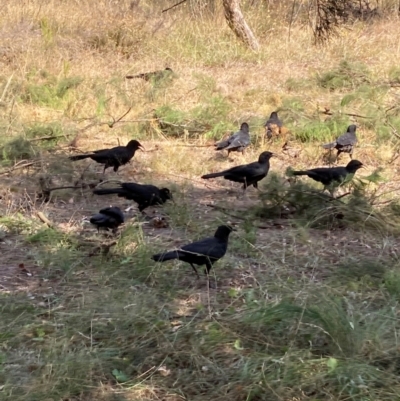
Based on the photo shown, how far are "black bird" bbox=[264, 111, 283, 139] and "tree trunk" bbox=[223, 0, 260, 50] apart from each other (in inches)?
198

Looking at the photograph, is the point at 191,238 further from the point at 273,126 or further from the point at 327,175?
the point at 273,126

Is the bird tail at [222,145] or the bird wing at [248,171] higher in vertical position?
the bird wing at [248,171]

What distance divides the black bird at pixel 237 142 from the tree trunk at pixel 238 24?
5.59 meters

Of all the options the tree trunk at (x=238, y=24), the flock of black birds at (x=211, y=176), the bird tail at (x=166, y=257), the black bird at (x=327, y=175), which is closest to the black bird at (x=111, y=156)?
the flock of black birds at (x=211, y=176)

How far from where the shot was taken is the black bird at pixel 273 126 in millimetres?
7996

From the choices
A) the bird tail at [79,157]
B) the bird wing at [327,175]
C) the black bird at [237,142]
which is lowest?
the black bird at [237,142]

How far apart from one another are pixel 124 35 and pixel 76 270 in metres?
8.51

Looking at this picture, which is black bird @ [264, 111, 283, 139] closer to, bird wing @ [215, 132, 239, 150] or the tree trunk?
bird wing @ [215, 132, 239, 150]

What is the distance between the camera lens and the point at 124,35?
12.3 meters

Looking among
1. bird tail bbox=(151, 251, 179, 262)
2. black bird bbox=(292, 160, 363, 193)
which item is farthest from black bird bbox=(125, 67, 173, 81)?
bird tail bbox=(151, 251, 179, 262)

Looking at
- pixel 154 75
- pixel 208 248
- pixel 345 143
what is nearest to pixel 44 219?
pixel 208 248

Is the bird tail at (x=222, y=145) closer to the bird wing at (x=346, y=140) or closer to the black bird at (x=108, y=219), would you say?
the bird wing at (x=346, y=140)

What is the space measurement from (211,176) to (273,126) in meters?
2.07

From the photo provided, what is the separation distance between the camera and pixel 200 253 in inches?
163
